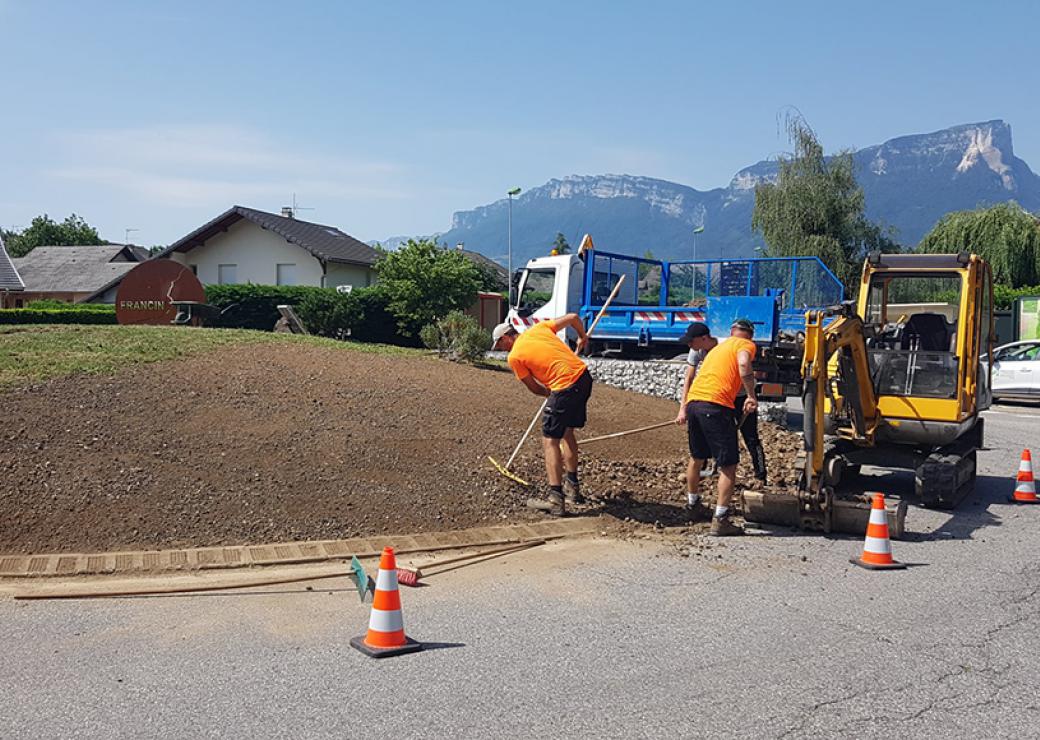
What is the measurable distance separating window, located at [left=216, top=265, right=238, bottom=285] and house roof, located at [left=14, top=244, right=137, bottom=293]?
49.4ft

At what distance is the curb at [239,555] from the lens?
20.4ft

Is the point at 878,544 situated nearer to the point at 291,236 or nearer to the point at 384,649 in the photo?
the point at 384,649

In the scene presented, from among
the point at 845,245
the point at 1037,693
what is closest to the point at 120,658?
the point at 1037,693

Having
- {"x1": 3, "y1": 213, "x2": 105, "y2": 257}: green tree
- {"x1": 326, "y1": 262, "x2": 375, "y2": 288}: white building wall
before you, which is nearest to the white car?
{"x1": 326, "y1": 262, "x2": 375, "y2": 288}: white building wall

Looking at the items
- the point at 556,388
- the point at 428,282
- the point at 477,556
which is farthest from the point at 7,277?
the point at 477,556

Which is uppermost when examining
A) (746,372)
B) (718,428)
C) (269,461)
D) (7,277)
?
(7,277)

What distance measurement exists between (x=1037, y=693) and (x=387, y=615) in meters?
3.31

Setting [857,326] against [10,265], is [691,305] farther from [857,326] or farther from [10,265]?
[10,265]

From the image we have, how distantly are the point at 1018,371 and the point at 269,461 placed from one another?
19297 mm

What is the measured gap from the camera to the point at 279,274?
38.2 meters

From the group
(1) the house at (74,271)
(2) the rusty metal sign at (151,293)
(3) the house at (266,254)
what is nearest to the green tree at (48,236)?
(1) the house at (74,271)

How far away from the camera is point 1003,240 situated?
39.2 m

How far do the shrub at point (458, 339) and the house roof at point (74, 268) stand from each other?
39.4 metres

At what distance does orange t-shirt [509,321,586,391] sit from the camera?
26.7 feet
